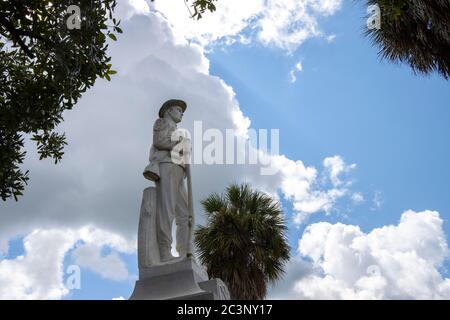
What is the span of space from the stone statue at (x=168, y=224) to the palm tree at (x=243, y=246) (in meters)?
7.98

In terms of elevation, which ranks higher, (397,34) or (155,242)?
(397,34)

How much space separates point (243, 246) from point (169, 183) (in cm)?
860

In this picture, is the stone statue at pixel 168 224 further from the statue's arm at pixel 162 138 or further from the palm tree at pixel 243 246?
the palm tree at pixel 243 246

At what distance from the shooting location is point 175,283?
657 cm

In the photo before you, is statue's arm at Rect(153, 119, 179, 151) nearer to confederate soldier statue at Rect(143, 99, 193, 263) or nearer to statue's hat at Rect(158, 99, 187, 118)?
confederate soldier statue at Rect(143, 99, 193, 263)

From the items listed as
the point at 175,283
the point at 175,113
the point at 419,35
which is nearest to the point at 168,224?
the point at 175,283

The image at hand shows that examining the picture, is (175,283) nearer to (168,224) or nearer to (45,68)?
(168,224)

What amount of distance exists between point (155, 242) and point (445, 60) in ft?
22.9

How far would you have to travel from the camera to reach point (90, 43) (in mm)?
6367

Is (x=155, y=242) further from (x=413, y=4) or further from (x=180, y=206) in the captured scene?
(x=413, y=4)

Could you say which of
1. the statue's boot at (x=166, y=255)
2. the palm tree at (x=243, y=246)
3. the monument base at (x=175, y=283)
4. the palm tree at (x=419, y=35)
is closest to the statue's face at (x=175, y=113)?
the statue's boot at (x=166, y=255)

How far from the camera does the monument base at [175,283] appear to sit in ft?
21.2

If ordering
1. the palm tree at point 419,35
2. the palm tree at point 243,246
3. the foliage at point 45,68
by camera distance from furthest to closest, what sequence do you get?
1. the palm tree at point 243,246
2. the palm tree at point 419,35
3. the foliage at point 45,68
